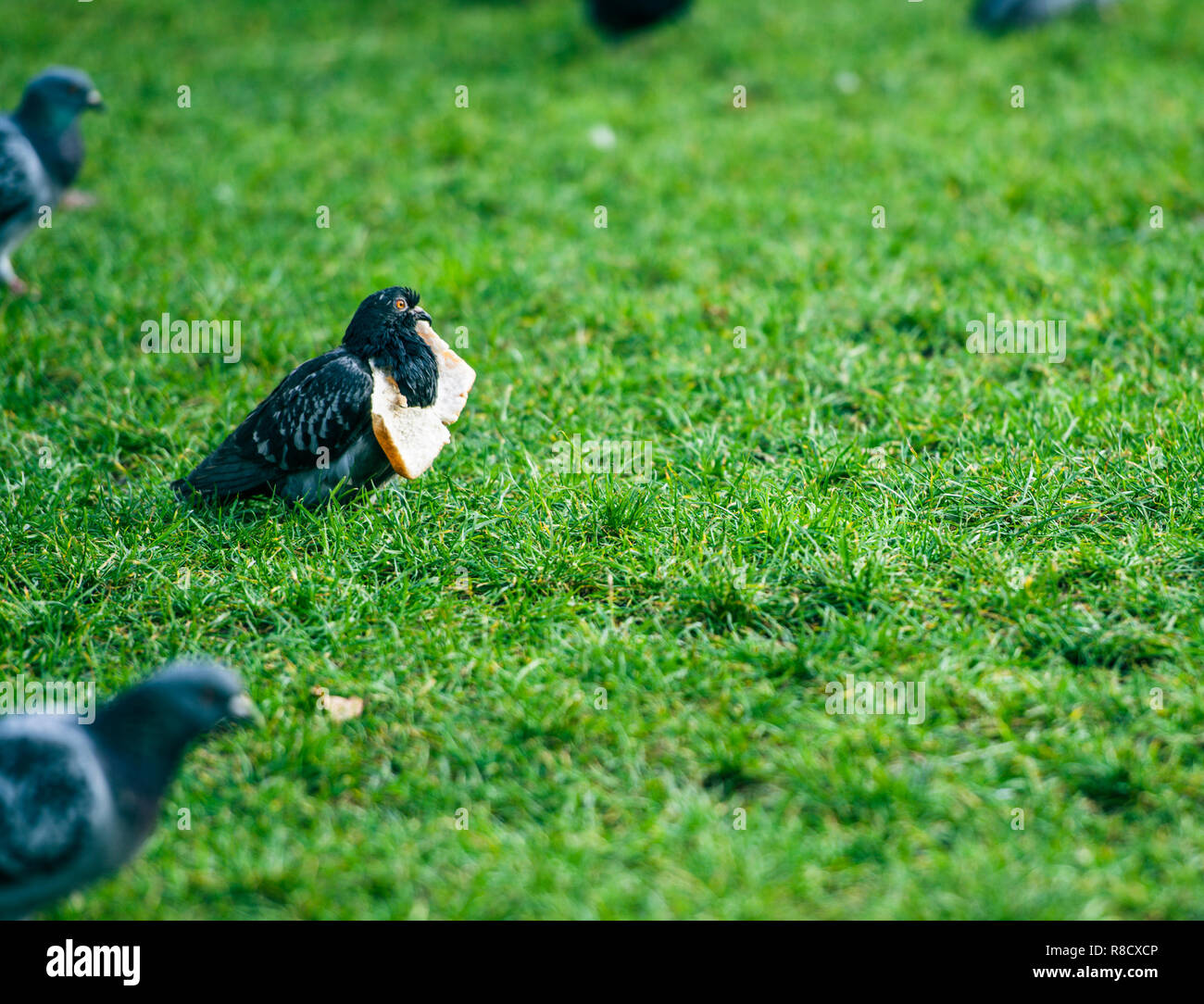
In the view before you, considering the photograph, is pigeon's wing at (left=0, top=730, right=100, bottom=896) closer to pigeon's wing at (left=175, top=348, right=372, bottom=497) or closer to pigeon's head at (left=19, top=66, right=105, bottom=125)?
pigeon's wing at (left=175, top=348, right=372, bottom=497)

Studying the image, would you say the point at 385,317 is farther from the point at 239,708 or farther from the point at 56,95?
the point at 56,95

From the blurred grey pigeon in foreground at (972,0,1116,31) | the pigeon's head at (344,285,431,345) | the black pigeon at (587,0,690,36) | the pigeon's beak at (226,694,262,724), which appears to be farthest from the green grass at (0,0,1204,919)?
the black pigeon at (587,0,690,36)

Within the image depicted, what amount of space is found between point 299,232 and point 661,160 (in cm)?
232


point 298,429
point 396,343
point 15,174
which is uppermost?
point 15,174

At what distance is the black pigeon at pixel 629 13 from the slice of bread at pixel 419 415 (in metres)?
5.74

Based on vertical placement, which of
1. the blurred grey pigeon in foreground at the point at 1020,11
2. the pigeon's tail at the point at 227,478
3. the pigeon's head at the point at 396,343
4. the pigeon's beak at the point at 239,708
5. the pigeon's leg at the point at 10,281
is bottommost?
the pigeon's beak at the point at 239,708

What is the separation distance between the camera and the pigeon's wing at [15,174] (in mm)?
5172

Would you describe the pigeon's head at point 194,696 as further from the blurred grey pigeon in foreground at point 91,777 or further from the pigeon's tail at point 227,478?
the pigeon's tail at point 227,478

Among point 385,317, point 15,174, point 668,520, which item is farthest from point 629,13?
point 668,520

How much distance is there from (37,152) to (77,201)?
0.92 meters

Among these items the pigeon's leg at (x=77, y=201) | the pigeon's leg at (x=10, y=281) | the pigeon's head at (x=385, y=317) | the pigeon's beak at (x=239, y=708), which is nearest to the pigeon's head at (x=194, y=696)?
the pigeon's beak at (x=239, y=708)

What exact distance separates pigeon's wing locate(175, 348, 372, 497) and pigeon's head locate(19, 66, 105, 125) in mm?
2971

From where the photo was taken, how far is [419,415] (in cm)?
359

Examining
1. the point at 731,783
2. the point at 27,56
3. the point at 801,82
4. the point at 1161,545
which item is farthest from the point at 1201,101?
the point at 27,56
